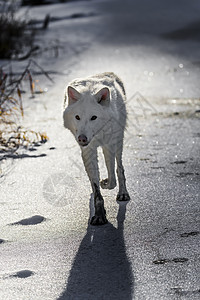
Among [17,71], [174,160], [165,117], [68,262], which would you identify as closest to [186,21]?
[17,71]

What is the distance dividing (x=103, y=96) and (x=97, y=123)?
193 millimetres

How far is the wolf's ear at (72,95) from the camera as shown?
12.0 feet

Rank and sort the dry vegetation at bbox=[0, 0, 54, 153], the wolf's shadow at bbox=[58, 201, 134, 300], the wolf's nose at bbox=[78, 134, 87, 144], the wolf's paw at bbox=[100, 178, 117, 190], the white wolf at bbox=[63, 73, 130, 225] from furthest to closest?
the dry vegetation at bbox=[0, 0, 54, 153]
the wolf's paw at bbox=[100, 178, 117, 190]
the white wolf at bbox=[63, 73, 130, 225]
the wolf's nose at bbox=[78, 134, 87, 144]
the wolf's shadow at bbox=[58, 201, 134, 300]

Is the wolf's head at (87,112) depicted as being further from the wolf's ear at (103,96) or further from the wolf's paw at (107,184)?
the wolf's paw at (107,184)

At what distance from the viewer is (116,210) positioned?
3.94 metres

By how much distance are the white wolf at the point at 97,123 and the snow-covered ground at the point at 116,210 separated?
0.15 metres

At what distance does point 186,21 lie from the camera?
1397 centimetres

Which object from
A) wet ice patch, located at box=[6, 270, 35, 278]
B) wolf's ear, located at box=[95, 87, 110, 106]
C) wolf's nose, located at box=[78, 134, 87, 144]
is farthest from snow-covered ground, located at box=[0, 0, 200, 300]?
wolf's ear, located at box=[95, 87, 110, 106]

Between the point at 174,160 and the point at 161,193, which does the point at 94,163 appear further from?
Answer: the point at 174,160

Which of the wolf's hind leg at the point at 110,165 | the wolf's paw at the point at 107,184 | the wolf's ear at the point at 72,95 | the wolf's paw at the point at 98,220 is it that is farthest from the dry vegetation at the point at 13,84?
the wolf's paw at the point at 98,220

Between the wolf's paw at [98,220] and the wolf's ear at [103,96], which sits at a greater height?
the wolf's ear at [103,96]

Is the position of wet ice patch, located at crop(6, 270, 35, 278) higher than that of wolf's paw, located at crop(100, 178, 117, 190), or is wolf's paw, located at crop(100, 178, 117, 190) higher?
wet ice patch, located at crop(6, 270, 35, 278)

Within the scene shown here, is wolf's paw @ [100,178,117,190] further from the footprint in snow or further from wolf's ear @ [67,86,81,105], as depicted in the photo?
wolf's ear @ [67,86,81,105]

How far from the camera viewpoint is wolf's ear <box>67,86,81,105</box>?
367 centimetres
